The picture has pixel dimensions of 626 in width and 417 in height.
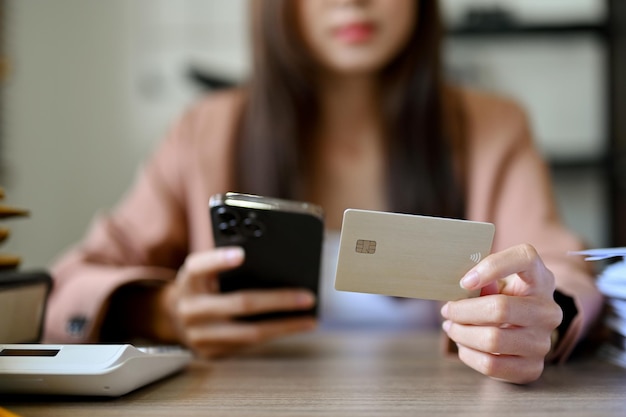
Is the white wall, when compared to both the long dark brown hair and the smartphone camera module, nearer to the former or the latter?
the long dark brown hair

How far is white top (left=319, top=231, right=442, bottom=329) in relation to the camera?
3.03 ft

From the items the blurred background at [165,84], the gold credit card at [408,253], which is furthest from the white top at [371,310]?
the blurred background at [165,84]

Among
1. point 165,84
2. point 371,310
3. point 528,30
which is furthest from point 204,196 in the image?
point 528,30

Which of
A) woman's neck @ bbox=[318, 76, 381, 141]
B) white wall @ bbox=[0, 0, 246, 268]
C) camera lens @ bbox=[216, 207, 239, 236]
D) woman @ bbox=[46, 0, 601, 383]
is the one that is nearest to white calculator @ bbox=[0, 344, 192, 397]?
camera lens @ bbox=[216, 207, 239, 236]

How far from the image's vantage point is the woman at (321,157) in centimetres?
73

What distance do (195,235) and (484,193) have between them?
0.44 metres

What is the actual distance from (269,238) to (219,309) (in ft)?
0.43

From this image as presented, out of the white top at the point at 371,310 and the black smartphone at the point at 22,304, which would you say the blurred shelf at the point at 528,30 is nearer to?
the white top at the point at 371,310

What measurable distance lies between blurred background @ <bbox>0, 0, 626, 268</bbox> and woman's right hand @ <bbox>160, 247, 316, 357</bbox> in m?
1.13

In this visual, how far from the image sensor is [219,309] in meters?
0.64

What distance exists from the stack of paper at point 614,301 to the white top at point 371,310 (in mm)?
340

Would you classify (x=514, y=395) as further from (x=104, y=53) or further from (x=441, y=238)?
(x=104, y=53)

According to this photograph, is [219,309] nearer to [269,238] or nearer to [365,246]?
[269,238]

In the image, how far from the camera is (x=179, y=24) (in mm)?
1891
